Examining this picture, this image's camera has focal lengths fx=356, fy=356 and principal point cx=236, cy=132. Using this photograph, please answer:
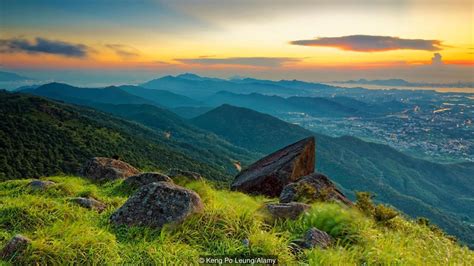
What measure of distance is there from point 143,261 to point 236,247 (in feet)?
6.24

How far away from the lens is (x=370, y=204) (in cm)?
1359

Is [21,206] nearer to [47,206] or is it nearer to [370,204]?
[47,206]

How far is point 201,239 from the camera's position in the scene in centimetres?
802

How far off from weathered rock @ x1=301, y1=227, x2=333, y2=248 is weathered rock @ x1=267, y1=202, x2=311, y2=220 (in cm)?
135

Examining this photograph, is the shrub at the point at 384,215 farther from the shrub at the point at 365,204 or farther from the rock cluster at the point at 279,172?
the rock cluster at the point at 279,172

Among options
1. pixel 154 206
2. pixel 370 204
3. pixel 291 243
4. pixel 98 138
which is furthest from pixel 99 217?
pixel 98 138

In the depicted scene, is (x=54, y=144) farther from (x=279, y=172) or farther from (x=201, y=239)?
(x=201, y=239)

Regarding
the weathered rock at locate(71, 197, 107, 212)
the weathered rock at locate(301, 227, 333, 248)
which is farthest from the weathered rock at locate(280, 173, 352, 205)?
the weathered rock at locate(71, 197, 107, 212)

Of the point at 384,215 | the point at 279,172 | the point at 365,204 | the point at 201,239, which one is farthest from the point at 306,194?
the point at 279,172

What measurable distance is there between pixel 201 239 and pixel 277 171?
17867mm

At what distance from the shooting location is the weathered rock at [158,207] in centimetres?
864

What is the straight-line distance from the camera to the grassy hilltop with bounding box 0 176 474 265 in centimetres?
680

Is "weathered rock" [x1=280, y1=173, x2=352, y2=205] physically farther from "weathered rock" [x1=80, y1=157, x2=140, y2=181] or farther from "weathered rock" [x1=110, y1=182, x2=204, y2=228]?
"weathered rock" [x1=80, y1=157, x2=140, y2=181]

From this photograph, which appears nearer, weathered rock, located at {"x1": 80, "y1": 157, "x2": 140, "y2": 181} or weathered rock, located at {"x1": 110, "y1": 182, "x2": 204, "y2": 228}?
weathered rock, located at {"x1": 110, "y1": 182, "x2": 204, "y2": 228}
